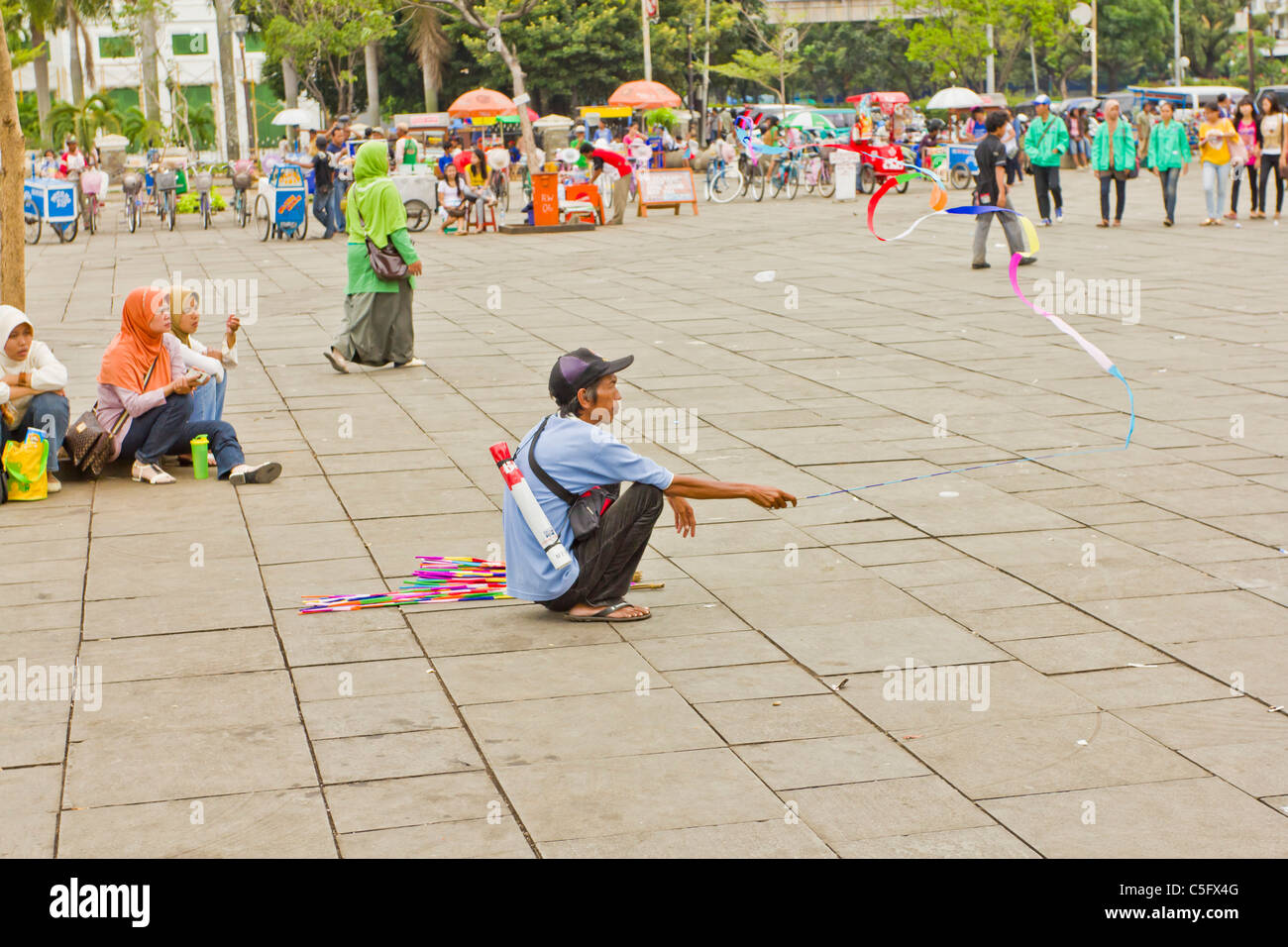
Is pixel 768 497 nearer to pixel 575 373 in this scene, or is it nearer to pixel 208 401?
pixel 575 373

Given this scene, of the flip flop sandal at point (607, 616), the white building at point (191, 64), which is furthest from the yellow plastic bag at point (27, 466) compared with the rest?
the white building at point (191, 64)

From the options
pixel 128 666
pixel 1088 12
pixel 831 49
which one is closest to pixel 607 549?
pixel 128 666

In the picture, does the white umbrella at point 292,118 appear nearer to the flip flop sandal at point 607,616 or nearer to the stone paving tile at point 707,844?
the flip flop sandal at point 607,616

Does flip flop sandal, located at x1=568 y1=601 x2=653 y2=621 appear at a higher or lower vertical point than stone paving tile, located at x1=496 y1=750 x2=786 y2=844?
higher

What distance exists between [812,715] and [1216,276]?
1204cm

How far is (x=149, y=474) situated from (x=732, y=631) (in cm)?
390

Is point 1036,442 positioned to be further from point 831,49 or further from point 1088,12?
point 831,49

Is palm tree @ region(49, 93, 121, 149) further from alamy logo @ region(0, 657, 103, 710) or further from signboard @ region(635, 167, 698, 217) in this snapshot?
alamy logo @ region(0, 657, 103, 710)

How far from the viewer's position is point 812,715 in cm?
478

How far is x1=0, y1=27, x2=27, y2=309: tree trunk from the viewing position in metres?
9.66

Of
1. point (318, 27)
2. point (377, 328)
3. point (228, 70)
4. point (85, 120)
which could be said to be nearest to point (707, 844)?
point (377, 328)

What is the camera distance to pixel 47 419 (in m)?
7.93

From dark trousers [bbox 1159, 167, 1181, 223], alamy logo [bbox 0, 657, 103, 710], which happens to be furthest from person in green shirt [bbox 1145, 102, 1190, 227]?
alamy logo [bbox 0, 657, 103, 710]

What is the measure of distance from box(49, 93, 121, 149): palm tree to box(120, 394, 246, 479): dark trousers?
38908 mm
